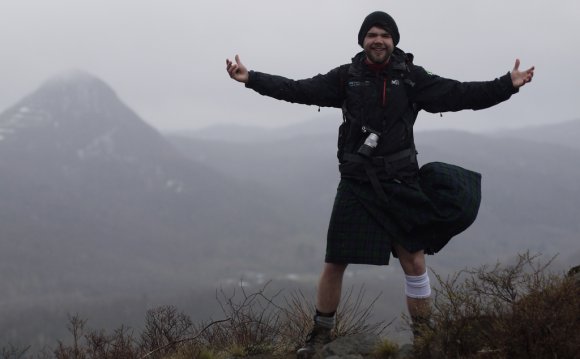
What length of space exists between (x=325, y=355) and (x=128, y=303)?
18281cm

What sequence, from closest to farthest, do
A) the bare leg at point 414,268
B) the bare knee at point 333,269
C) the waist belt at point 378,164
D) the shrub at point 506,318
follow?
the shrub at point 506,318 → the waist belt at point 378,164 → the bare leg at point 414,268 → the bare knee at point 333,269

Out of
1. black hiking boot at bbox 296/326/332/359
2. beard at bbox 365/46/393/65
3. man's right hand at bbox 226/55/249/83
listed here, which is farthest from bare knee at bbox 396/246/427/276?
man's right hand at bbox 226/55/249/83

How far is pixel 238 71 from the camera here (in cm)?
517

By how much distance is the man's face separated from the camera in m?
4.88

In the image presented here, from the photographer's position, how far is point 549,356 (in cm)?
338

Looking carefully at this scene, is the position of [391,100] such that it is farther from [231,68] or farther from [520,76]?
[231,68]

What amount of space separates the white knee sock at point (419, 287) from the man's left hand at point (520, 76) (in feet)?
5.11

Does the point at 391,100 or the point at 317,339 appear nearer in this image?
the point at 391,100

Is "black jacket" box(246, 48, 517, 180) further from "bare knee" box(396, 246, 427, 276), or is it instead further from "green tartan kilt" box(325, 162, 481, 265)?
"bare knee" box(396, 246, 427, 276)

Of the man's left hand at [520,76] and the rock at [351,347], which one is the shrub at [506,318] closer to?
the rock at [351,347]

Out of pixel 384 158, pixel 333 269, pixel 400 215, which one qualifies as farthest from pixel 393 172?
pixel 333 269

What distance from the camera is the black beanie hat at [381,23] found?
494 centimetres

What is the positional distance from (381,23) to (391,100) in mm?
592

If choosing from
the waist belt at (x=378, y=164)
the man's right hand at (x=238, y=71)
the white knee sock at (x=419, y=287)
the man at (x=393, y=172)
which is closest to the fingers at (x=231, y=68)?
the man's right hand at (x=238, y=71)
